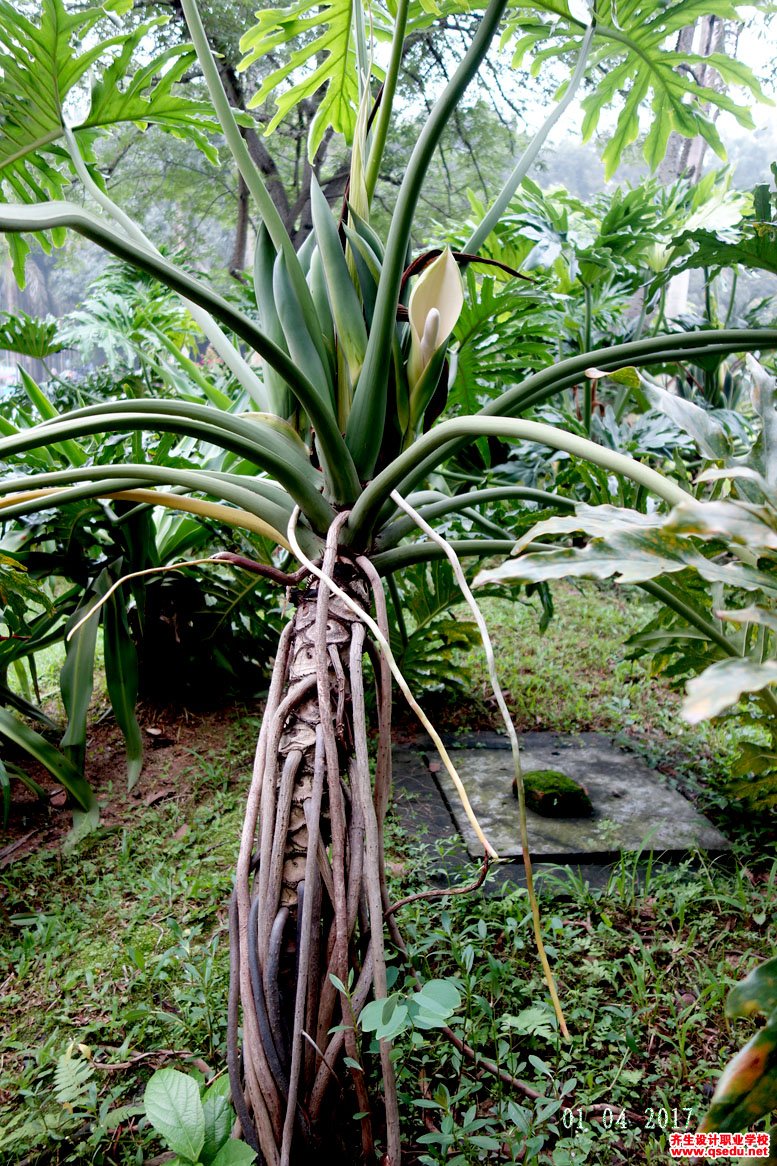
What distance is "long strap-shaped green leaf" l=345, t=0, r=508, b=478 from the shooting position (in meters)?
0.70

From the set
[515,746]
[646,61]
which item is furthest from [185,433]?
[646,61]

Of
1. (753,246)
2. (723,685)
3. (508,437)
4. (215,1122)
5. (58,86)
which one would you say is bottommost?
(215,1122)

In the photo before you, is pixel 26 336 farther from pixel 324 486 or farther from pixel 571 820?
pixel 571 820

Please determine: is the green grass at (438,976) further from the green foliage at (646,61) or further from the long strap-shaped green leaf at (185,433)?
the green foliage at (646,61)

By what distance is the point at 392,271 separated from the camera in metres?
0.74

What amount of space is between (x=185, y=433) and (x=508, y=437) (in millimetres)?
314

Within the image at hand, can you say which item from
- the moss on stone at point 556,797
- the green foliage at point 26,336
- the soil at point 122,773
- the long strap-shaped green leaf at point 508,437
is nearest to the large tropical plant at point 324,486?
the long strap-shaped green leaf at point 508,437

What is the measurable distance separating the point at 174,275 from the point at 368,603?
1.36 feet

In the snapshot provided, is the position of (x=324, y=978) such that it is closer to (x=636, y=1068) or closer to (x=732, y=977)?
(x=636, y=1068)

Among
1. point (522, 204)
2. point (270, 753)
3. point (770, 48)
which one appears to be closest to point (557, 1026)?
point (270, 753)

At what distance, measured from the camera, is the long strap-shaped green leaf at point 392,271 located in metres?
0.70

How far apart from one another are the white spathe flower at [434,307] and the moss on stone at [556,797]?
2.93 ft

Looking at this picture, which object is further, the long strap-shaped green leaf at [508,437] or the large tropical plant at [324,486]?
the large tropical plant at [324,486]

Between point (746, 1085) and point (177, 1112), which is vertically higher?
point (746, 1085)
